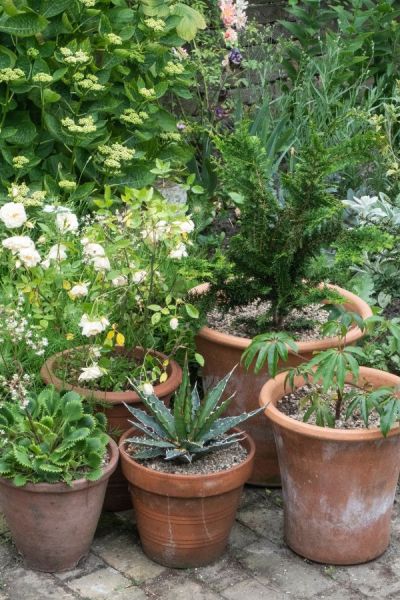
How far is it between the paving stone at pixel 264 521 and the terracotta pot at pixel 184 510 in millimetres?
249

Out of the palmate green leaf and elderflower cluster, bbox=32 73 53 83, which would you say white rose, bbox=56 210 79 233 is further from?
the palmate green leaf

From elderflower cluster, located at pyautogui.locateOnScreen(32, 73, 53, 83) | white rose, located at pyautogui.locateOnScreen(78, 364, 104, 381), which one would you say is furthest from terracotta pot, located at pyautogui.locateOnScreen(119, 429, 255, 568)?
elderflower cluster, located at pyautogui.locateOnScreen(32, 73, 53, 83)

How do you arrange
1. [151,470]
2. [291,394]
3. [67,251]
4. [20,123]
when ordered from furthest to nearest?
1. [20,123]
2. [67,251]
3. [291,394]
4. [151,470]

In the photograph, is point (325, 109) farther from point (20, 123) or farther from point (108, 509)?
point (108, 509)

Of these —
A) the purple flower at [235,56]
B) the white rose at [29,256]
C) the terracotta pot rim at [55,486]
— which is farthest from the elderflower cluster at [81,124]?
the terracotta pot rim at [55,486]

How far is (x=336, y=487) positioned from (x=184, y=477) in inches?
22.4

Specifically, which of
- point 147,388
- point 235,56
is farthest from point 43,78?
point 147,388

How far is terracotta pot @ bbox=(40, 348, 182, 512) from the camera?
420cm

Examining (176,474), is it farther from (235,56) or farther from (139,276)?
(235,56)

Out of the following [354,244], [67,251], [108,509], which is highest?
[354,244]

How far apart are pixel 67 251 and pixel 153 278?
21.9 inches

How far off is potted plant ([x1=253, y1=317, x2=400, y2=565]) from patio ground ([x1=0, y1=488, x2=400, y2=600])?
84 mm

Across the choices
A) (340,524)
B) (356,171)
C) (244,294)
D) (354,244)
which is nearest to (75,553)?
(340,524)

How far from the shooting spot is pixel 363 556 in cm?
402
